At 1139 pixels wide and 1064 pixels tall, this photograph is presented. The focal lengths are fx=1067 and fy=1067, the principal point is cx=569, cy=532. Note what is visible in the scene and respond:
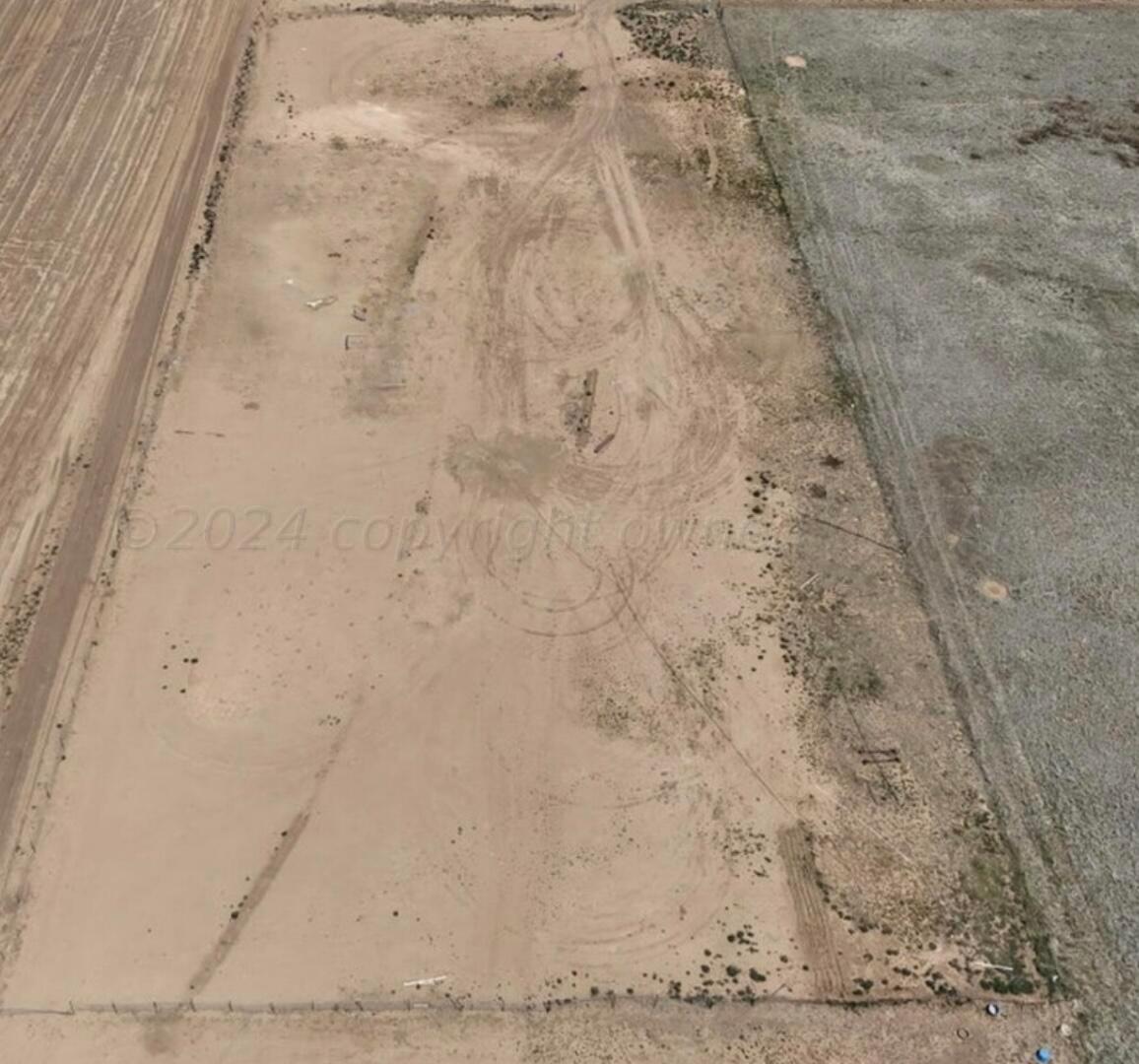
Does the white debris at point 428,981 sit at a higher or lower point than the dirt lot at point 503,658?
lower

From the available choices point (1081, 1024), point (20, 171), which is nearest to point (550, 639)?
point (1081, 1024)

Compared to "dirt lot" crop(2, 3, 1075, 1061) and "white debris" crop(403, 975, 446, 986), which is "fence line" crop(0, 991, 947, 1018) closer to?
"dirt lot" crop(2, 3, 1075, 1061)

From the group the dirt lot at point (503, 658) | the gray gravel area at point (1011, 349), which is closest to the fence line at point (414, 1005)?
the dirt lot at point (503, 658)

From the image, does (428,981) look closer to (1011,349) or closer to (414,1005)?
(414,1005)

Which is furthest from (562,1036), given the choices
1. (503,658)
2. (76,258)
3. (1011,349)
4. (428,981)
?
(76,258)

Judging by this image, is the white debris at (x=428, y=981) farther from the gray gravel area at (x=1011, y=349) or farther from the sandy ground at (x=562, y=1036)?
the gray gravel area at (x=1011, y=349)
